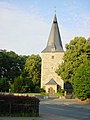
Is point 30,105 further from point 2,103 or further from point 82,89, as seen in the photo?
point 82,89

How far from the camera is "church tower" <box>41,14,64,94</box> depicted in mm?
81312

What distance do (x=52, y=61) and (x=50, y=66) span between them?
1553 mm

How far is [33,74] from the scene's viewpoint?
88.8 metres

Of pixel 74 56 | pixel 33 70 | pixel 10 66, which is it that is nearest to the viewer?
pixel 74 56

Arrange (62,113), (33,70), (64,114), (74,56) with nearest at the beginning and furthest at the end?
1. (64,114)
2. (62,113)
3. (74,56)
4. (33,70)

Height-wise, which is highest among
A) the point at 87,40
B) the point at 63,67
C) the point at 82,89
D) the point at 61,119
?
the point at 87,40

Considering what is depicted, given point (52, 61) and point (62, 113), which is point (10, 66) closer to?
point (52, 61)

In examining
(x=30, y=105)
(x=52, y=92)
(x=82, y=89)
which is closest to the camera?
(x=30, y=105)

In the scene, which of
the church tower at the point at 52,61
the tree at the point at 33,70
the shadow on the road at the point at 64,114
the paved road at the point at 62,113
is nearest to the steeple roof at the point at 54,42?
the church tower at the point at 52,61

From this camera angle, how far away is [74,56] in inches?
2286

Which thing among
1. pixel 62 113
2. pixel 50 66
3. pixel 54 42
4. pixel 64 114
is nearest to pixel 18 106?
pixel 64 114

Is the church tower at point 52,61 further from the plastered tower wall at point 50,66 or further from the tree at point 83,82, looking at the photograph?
the tree at point 83,82

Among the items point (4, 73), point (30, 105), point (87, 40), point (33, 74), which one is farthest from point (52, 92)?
point (30, 105)

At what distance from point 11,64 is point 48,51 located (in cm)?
1498
